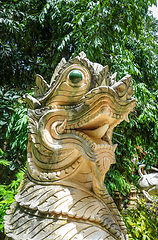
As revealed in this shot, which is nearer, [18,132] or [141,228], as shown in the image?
[18,132]

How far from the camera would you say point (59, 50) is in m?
3.10

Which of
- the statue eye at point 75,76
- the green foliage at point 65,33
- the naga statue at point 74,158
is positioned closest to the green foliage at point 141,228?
the naga statue at point 74,158

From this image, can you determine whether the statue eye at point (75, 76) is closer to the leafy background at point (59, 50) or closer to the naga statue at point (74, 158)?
the naga statue at point (74, 158)

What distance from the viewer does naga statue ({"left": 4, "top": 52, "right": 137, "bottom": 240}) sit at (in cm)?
98

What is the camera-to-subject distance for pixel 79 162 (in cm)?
110

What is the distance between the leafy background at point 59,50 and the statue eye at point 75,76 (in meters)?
1.43

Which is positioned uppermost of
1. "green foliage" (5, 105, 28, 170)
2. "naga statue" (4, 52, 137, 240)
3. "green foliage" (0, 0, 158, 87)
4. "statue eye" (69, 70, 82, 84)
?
"green foliage" (0, 0, 158, 87)

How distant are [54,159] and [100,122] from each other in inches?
12.2

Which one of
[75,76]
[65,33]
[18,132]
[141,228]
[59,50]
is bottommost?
[141,228]

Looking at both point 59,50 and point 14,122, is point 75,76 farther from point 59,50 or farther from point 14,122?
point 59,50

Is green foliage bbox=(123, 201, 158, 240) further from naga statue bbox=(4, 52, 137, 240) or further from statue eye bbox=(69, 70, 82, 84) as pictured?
statue eye bbox=(69, 70, 82, 84)

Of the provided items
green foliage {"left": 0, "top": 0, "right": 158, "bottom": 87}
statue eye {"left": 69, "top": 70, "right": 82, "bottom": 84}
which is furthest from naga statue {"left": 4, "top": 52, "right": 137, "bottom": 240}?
green foliage {"left": 0, "top": 0, "right": 158, "bottom": 87}

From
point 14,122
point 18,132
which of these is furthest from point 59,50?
point 18,132

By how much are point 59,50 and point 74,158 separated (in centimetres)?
237
